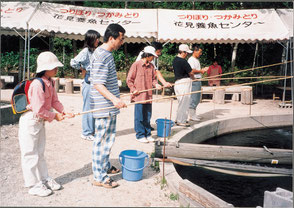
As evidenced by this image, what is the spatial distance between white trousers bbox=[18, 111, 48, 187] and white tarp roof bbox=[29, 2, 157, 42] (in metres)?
7.64

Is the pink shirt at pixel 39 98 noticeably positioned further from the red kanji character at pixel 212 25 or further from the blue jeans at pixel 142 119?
the red kanji character at pixel 212 25

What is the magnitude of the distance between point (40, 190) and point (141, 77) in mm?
2927

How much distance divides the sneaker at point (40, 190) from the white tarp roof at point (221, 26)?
26.2 ft

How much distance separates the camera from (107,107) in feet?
11.3

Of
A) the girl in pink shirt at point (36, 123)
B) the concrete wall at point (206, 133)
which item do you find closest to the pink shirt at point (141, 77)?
the concrete wall at point (206, 133)

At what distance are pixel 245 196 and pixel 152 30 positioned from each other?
745cm

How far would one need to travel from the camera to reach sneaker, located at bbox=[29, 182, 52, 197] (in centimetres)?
335

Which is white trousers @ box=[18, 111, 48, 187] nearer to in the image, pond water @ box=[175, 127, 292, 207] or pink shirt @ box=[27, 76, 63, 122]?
pink shirt @ box=[27, 76, 63, 122]

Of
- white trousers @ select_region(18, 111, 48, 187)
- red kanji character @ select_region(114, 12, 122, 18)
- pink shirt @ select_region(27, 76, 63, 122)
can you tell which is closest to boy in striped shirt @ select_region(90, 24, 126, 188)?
pink shirt @ select_region(27, 76, 63, 122)

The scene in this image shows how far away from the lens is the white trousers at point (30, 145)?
130 inches

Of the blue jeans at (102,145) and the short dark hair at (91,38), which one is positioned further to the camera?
the short dark hair at (91,38)

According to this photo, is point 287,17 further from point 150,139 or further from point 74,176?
point 74,176

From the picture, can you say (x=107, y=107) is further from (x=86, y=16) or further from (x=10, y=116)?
(x=86, y=16)

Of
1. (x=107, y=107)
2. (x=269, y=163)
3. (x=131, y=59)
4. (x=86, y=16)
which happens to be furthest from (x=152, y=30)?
(x=131, y=59)
